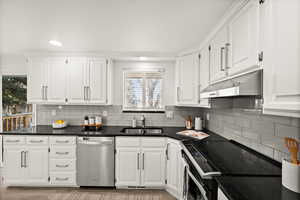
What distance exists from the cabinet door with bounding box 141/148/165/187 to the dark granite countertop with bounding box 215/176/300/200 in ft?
5.75

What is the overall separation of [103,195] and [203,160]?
198cm

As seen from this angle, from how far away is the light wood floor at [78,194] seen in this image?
8.93ft

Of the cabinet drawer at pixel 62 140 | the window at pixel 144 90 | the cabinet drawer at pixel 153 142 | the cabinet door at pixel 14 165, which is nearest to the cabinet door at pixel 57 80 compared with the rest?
the cabinet drawer at pixel 62 140

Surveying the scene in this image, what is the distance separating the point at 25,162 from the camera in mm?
2945

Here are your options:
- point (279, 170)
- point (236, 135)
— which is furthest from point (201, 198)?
point (236, 135)

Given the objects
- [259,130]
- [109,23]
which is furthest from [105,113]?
[259,130]

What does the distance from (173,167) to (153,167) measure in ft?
1.14

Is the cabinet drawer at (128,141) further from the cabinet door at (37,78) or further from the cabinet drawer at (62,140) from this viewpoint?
the cabinet door at (37,78)

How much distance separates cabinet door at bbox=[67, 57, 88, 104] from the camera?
3264mm

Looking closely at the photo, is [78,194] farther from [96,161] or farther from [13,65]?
[13,65]

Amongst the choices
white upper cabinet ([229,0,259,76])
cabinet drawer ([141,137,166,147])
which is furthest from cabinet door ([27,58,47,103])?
white upper cabinet ([229,0,259,76])

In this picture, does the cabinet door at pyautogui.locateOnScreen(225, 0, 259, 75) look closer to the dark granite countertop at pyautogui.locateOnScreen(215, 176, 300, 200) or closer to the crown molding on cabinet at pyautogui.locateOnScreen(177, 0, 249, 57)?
the crown molding on cabinet at pyautogui.locateOnScreen(177, 0, 249, 57)

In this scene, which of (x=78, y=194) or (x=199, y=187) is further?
(x=78, y=194)

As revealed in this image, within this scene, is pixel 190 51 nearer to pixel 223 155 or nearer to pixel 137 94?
pixel 137 94
